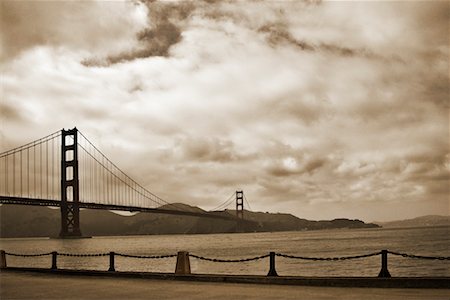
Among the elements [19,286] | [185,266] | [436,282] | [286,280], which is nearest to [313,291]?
[286,280]

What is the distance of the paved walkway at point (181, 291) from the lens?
1222cm

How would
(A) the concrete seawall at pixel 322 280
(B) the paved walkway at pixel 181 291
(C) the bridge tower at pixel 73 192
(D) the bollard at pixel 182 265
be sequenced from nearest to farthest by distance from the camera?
1. (B) the paved walkway at pixel 181 291
2. (A) the concrete seawall at pixel 322 280
3. (D) the bollard at pixel 182 265
4. (C) the bridge tower at pixel 73 192

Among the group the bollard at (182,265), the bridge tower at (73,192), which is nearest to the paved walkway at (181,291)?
the bollard at (182,265)

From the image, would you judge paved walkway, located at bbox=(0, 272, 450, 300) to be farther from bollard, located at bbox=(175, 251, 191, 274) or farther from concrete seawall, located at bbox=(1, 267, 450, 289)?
bollard, located at bbox=(175, 251, 191, 274)

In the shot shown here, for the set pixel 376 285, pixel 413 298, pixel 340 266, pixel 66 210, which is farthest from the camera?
pixel 66 210

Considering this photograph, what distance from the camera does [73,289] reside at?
14.3 metres

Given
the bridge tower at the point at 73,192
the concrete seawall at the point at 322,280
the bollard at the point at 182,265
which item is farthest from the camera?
the bridge tower at the point at 73,192

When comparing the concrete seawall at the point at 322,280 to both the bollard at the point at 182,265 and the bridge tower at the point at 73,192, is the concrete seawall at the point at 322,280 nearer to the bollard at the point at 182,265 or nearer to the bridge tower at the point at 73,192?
the bollard at the point at 182,265

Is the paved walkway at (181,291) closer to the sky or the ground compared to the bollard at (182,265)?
closer to the ground

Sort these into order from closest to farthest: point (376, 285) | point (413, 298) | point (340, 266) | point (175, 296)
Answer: point (413, 298) → point (175, 296) → point (376, 285) → point (340, 266)

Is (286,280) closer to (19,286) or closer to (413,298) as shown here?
(413,298)

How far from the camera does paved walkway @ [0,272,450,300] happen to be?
12219 mm

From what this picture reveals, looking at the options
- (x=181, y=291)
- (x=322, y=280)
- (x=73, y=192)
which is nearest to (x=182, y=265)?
(x=181, y=291)

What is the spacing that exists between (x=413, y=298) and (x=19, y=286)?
10932mm
